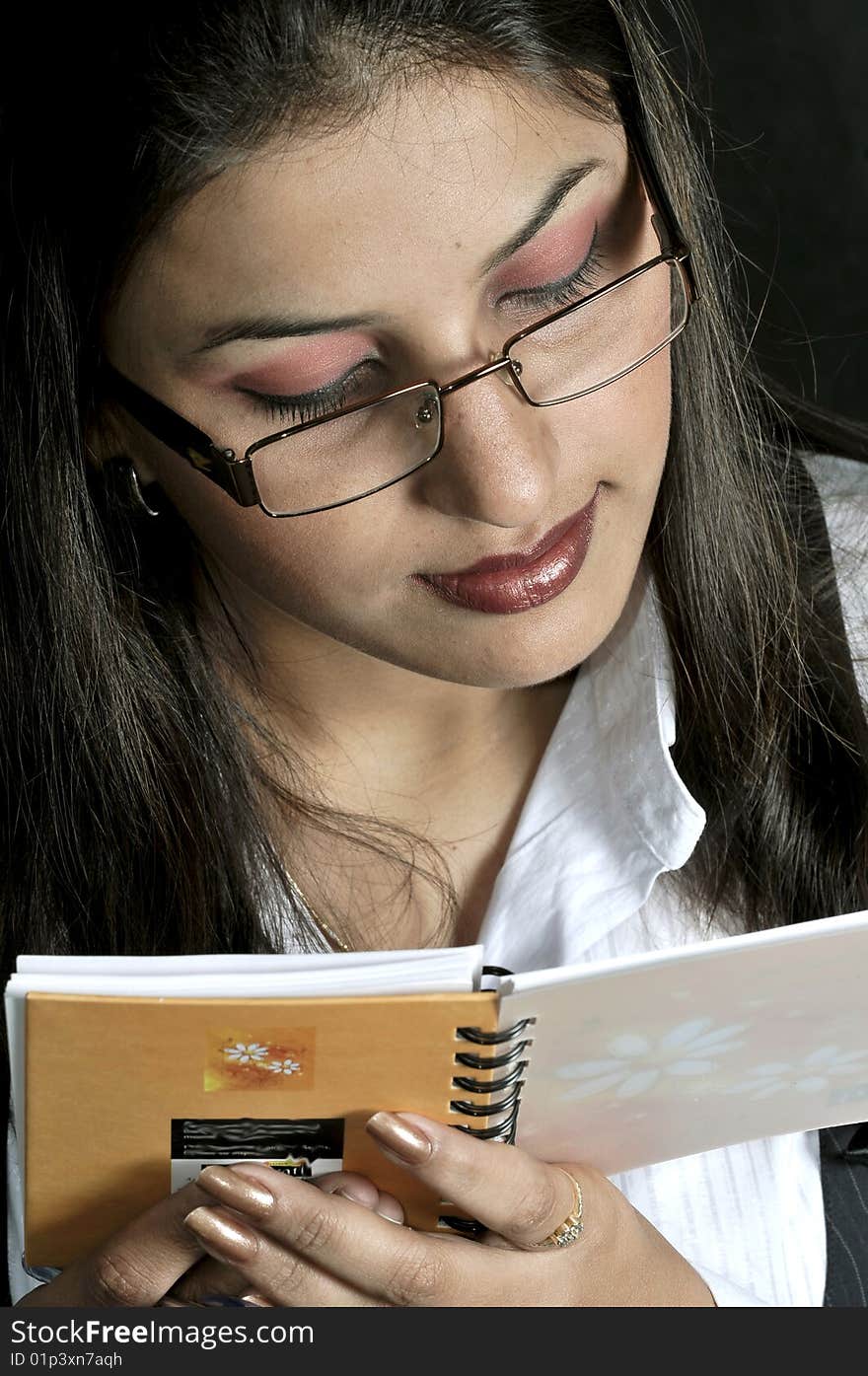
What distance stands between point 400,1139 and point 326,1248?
0.10 metres

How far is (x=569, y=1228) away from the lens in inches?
43.8

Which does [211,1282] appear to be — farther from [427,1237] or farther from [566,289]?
[566,289]

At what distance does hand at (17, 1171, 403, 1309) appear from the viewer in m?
1.04

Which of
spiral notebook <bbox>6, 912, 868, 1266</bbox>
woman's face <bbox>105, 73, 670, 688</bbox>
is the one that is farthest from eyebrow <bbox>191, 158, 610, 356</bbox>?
spiral notebook <bbox>6, 912, 868, 1266</bbox>

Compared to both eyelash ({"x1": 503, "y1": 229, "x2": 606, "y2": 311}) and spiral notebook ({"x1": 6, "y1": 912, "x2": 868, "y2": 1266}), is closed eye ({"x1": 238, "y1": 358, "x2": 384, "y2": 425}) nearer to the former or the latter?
→ eyelash ({"x1": 503, "y1": 229, "x2": 606, "y2": 311})

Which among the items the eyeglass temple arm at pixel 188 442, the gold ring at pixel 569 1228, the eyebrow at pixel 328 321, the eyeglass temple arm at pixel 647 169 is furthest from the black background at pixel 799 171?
the gold ring at pixel 569 1228

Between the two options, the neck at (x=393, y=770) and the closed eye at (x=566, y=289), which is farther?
the neck at (x=393, y=770)

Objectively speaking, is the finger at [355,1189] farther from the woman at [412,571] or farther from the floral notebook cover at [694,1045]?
the floral notebook cover at [694,1045]

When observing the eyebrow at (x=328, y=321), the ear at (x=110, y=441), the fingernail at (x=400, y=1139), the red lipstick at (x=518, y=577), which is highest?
the eyebrow at (x=328, y=321)

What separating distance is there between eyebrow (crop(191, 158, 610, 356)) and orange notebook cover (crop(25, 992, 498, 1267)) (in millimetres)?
428

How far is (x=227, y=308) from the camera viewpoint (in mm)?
994

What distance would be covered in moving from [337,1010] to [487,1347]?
349 millimetres

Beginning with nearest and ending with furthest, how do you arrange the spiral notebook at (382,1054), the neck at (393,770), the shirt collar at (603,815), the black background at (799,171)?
the spiral notebook at (382,1054), the shirt collar at (603,815), the neck at (393,770), the black background at (799,171)

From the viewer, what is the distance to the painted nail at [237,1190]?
0.98 metres
